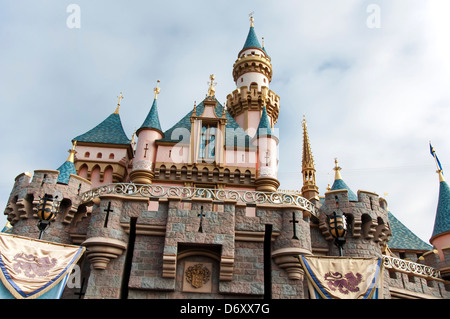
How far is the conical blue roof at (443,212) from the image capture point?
20062mm

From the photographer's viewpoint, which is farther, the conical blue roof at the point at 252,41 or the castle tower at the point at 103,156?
the conical blue roof at the point at 252,41

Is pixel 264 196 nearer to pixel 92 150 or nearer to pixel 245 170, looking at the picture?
pixel 245 170

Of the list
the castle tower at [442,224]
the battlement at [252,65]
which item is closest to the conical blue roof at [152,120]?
the battlement at [252,65]

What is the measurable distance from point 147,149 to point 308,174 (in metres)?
21.6

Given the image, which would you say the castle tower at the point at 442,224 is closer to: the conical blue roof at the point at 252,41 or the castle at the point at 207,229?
the castle at the point at 207,229

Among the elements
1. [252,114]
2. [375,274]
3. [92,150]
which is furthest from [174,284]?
[252,114]

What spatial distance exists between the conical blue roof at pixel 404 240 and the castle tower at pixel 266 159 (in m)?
10.6

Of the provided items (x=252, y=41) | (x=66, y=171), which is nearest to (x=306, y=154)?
(x=252, y=41)

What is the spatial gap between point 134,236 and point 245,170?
778 cm

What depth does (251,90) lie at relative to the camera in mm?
27438

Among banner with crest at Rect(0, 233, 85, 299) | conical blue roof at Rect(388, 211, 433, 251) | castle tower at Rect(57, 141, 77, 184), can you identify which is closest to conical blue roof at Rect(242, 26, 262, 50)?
conical blue roof at Rect(388, 211, 433, 251)

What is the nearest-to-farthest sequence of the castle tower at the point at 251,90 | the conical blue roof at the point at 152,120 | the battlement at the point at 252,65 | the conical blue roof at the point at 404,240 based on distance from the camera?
the conical blue roof at the point at 152,120
the conical blue roof at the point at 404,240
the castle tower at the point at 251,90
the battlement at the point at 252,65

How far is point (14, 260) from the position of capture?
11.8m

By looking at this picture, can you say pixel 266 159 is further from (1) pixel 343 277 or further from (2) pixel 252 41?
(2) pixel 252 41
